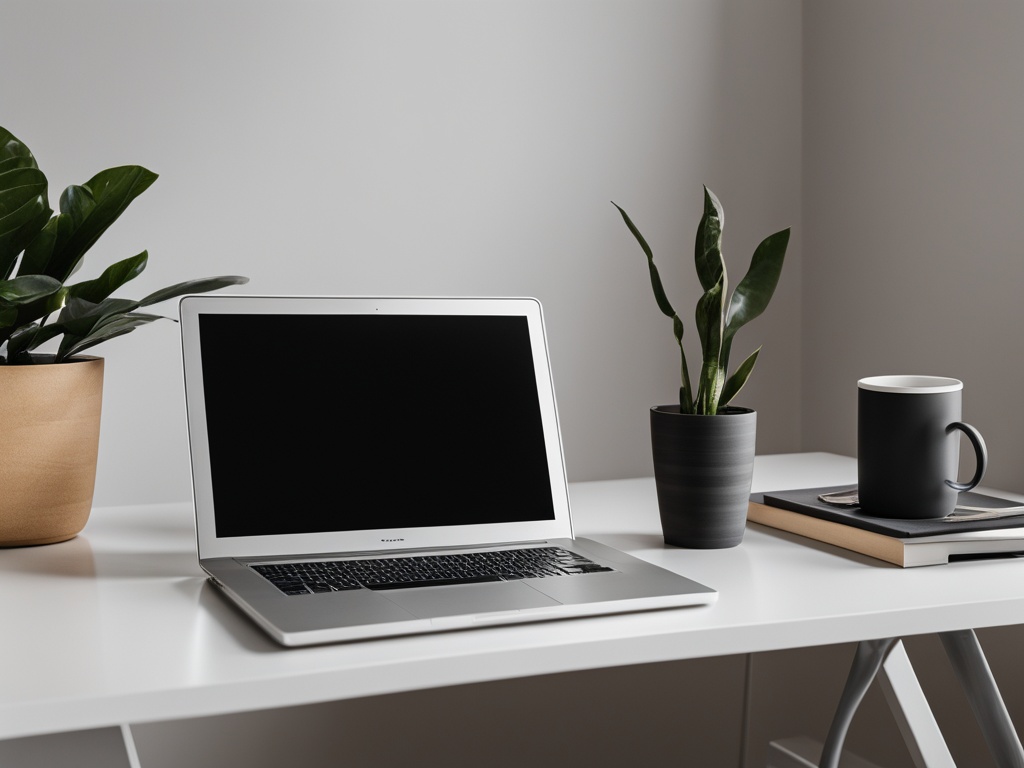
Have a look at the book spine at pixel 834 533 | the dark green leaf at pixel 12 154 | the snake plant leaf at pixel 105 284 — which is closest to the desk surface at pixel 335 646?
the book spine at pixel 834 533

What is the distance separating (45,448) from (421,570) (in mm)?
418

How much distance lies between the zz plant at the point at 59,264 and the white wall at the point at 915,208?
99cm

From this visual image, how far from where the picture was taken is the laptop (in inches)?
35.4

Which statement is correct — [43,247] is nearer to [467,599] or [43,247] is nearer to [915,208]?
[467,599]

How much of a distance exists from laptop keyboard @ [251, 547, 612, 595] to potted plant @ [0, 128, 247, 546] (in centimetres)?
28

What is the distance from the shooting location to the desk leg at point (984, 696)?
965mm

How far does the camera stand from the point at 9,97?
53.6 inches

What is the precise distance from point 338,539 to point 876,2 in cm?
122

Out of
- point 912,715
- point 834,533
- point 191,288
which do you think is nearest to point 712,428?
point 834,533

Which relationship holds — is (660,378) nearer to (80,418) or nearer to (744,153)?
(744,153)

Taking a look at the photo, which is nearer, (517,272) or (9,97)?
(9,97)

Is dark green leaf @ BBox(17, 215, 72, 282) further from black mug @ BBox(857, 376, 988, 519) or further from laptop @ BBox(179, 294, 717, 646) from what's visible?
black mug @ BBox(857, 376, 988, 519)

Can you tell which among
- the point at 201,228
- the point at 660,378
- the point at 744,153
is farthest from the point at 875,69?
the point at 201,228

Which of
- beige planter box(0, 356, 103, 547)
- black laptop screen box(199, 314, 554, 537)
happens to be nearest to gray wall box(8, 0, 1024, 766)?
beige planter box(0, 356, 103, 547)
